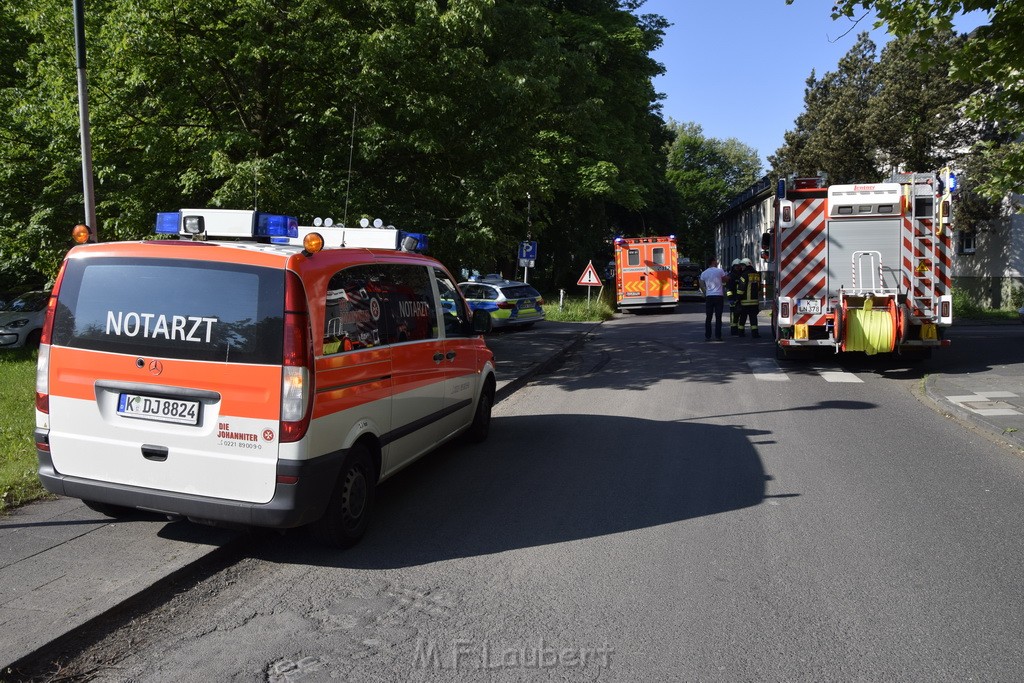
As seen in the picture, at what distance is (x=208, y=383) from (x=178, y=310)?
47cm

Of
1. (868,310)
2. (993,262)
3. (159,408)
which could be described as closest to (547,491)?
(159,408)

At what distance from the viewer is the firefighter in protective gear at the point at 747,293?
20.0 meters

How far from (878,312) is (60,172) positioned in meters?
12.1

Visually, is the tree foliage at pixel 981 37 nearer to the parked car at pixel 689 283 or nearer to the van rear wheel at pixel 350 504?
the van rear wheel at pixel 350 504

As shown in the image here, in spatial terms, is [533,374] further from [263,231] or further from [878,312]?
[263,231]

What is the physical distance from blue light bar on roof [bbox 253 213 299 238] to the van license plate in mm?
1368

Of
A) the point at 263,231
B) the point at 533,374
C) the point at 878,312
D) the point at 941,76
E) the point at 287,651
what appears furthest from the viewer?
the point at 941,76

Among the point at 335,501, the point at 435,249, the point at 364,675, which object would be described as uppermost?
the point at 435,249

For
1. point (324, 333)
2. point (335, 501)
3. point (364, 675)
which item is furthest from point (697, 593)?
point (324, 333)

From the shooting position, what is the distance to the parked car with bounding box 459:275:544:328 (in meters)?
22.6

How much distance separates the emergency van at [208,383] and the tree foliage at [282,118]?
5526 mm

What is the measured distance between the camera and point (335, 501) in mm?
5148

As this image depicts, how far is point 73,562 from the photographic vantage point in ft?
15.6

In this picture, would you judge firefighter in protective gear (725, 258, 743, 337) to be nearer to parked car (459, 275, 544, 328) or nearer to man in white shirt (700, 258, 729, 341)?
man in white shirt (700, 258, 729, 341)
